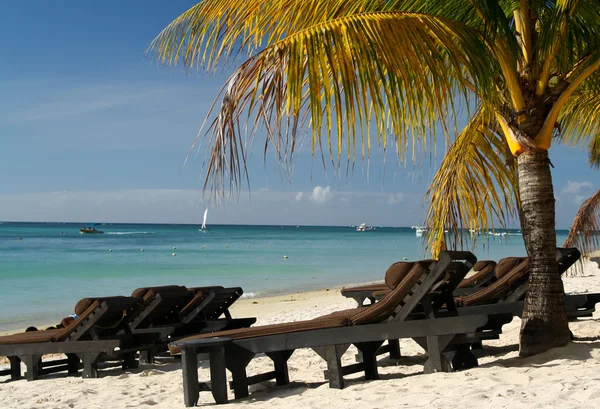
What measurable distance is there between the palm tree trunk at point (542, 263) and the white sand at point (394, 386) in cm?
14

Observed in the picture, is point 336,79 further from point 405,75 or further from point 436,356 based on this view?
point 436,356

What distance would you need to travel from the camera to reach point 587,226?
12383 millimetres

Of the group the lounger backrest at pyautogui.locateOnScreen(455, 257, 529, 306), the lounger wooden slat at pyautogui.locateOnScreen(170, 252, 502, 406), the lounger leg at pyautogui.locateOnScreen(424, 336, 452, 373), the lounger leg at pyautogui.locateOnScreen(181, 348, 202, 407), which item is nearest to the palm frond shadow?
the lounger leg at pyautogui.locateOnScreen(424, 336, 452, 373)

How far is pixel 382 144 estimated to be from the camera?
4211mm

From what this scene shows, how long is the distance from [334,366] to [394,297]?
58 cm

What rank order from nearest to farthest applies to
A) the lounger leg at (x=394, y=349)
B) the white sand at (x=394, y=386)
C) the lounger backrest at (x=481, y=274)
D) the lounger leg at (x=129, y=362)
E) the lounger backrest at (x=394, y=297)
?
the white sand at (x=394, y=386), the lounger backrest at (x=394, y=297), the lounger leg at (x=394, y=349), the lounger leg at (x=129, y=362), the lounger backrest at (x=481, y=274)

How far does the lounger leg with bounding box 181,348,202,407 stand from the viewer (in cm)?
440

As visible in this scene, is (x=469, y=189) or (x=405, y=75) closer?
(x=405, y=75)

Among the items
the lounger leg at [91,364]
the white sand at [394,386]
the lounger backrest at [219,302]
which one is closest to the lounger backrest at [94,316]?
the lounger leg at [91,364]

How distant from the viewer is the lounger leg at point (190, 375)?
14.4 ft

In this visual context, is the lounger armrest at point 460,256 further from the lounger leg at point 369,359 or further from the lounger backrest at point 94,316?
the lounger backrest at point 94,316

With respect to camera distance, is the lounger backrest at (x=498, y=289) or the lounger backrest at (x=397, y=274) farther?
the lounger backrest at (x=498, y=289)

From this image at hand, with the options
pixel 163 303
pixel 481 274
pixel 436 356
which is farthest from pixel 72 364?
pixel 481 274

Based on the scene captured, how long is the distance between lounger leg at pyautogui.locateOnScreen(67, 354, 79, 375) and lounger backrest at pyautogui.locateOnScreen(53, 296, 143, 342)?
0.34m
